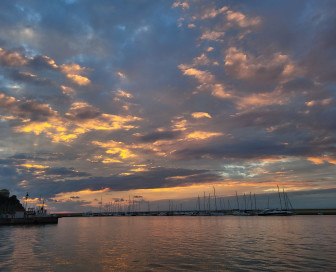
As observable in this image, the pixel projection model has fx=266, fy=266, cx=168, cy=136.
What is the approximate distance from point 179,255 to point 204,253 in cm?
434

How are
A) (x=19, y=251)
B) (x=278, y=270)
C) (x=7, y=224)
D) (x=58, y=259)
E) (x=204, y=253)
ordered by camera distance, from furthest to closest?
(x=7, y=224) → (x=19, y=251) → (x=204, y=253) → (x=58, y=259) → (x=278, y=270)

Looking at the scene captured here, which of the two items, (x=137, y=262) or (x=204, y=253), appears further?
(x=204, y=253)

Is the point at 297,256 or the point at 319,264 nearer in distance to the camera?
the point at 319,264

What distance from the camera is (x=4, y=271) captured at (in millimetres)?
32531

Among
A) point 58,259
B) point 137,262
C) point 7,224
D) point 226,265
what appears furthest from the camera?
point 7,224

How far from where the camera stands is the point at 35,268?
34.1 m

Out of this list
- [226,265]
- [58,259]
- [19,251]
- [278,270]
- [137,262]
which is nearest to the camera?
[278,270]

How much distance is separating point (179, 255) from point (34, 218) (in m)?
121

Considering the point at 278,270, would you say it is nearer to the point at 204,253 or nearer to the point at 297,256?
the point at 297,256

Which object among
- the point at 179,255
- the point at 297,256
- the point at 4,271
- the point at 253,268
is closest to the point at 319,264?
the point at 297,256

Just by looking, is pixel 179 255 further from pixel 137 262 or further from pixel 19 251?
pixel 19 251

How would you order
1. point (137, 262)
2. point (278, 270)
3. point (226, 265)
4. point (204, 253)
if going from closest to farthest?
1. point (278, 270)
2. point (226, 265)
3. point (137, 262)
4. point (204, 253)

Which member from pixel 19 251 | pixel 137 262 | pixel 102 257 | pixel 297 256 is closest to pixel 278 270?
pixel 297 256

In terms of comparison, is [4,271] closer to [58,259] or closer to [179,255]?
[58,259]
